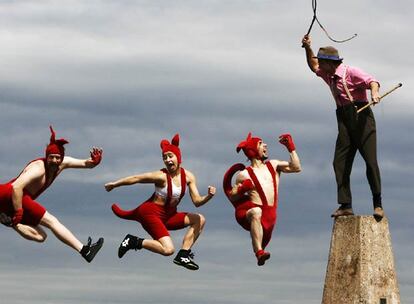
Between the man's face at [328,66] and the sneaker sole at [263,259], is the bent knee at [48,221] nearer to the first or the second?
the sneaker sole at [263,259]

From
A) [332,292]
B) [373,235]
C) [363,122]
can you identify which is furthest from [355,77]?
[332,292]

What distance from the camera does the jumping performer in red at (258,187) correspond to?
1299 centimetres

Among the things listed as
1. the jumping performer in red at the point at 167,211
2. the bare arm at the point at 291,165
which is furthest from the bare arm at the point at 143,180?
the bare arm at the point at 291,165

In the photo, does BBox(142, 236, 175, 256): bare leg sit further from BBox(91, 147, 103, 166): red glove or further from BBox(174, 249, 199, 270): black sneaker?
BBox(91, 147, 103, 166): red glove

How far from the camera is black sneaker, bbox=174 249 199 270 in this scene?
42.2 feet

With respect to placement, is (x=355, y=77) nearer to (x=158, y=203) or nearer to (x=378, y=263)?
(x=378, y=263)

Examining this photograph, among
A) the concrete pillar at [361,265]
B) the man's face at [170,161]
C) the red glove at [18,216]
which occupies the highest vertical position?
the man's face at [170,161]

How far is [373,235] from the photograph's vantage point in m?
11.8

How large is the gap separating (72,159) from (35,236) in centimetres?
129

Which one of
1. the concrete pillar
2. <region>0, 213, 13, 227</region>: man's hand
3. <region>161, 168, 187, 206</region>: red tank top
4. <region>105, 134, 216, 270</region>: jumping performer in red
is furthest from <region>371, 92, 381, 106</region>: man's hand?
<region>0, 213, 13, 227</region>: man's hand

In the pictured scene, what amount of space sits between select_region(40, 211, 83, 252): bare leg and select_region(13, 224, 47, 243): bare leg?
13cm

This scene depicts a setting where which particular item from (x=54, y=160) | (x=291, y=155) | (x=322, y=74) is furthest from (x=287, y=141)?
(x=54, y=160)

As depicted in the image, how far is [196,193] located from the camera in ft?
42.9

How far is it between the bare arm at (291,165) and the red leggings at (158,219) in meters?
1.69
